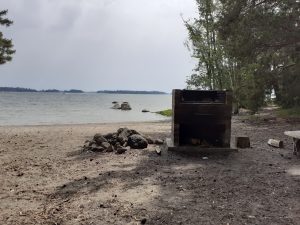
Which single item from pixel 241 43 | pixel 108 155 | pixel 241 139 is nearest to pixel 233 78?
pixel 241 43

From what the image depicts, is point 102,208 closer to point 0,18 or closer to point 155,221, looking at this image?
point 155,221

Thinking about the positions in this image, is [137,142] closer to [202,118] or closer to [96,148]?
[96,148]

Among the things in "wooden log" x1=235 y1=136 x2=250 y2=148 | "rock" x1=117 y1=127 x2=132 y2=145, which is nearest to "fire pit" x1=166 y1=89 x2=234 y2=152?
"wooden log" x1=235 y1=136 x2=250 y2=148

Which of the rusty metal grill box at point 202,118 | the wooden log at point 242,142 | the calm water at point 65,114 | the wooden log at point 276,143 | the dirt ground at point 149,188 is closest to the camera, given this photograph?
the dirt ground at point 149,188

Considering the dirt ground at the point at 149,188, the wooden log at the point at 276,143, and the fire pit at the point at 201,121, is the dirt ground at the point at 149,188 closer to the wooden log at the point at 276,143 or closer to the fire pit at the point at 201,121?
the fire pit at the point at 201,121

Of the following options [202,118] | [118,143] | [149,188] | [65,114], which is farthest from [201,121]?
[65,114]

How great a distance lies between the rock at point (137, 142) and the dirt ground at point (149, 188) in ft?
1.03

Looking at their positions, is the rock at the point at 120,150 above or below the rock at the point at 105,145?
below

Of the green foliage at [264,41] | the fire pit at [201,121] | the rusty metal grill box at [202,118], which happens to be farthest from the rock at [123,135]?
the green foliage at [264,41]

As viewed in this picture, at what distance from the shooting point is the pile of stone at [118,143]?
12.5 m

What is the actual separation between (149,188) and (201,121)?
4.19 metres

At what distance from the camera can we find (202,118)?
1161 centimetres

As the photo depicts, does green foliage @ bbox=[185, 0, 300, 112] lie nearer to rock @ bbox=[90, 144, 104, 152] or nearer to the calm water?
rock @ bbox=[90, 144, 104, 152]

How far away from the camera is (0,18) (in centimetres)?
1444
